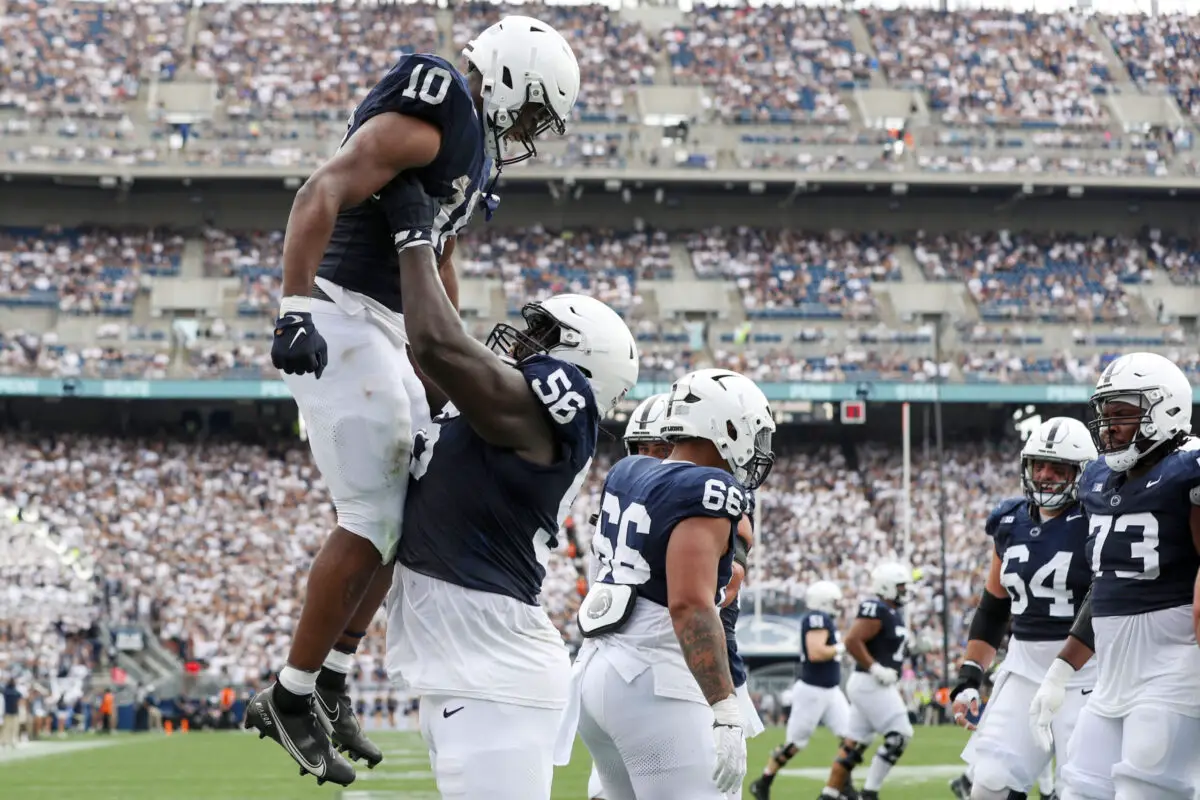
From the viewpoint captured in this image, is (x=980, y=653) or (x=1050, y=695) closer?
(x=1050, y=695)

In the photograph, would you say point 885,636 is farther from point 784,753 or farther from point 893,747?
point 784,753

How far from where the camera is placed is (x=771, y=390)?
3609 cm

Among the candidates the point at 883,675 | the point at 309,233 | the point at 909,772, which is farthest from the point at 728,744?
the point at 909,772

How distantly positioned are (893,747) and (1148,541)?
23.1 feet

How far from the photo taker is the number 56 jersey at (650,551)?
19.8 feet

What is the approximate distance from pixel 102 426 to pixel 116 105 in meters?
9.06

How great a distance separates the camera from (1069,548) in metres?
9.41

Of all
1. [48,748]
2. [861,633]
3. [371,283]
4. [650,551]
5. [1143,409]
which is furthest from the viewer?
[48,748]

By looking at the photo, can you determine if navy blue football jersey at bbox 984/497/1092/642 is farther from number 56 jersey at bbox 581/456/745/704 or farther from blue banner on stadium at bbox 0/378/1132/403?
blue banner on stadium at bbox 0/378/1132/403

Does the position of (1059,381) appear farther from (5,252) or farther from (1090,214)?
(5,252)

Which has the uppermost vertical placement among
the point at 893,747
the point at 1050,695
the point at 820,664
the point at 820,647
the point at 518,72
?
the point at 518,72

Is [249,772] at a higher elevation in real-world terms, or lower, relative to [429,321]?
lower

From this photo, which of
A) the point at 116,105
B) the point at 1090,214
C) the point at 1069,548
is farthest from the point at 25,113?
the point at 1069,548

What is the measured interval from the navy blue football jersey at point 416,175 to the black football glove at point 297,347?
398 millimetres
